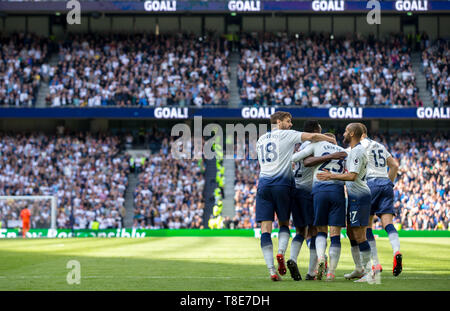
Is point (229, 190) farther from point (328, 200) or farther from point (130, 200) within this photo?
point (328, 200)

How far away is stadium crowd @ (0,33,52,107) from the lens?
4628 cm

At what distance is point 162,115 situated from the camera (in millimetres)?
44219

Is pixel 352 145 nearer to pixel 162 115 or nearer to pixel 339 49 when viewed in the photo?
pixel 162 115

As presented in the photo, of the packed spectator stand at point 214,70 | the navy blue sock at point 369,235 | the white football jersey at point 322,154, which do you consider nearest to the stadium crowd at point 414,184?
the packed spectator stand at point 214,70

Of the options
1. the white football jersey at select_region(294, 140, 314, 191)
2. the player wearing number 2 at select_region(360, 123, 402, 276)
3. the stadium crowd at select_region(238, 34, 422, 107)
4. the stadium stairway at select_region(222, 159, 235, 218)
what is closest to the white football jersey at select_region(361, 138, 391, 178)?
the player wearing number 2 at select_region(360, 123, 402, 276)

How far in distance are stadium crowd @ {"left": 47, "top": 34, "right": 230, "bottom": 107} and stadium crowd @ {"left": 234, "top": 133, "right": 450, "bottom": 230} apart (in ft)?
20.6

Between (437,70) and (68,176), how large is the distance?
A: 24.8m

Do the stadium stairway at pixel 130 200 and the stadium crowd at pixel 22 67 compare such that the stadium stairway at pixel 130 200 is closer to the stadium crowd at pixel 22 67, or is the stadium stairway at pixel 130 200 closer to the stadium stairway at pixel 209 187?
the stadium stairway at pixel 209 187

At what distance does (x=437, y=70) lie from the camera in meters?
47.6

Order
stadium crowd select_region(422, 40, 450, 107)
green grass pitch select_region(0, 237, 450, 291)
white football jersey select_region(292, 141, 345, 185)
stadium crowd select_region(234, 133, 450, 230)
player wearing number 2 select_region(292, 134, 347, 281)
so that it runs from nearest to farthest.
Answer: green grass pitch select_region(0, 237, 450, 291) < player wearing number 2 select_region(292, 134, 347, 281) < white football jersey select_region(292, 141, 345, 185) < stadium crowd select_region(234, 133, 450, 230) < stadium crowd select_region(422, 40, 450, 107)

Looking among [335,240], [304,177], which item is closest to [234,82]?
[304,177]

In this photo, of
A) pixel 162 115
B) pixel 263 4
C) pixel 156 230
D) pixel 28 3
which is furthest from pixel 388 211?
pixel 28 3

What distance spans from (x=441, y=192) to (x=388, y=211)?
28873 mm

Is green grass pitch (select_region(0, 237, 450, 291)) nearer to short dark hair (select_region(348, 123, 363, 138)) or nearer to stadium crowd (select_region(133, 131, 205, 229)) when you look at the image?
short dark hair (select_region(348, 123, 363, 138))
